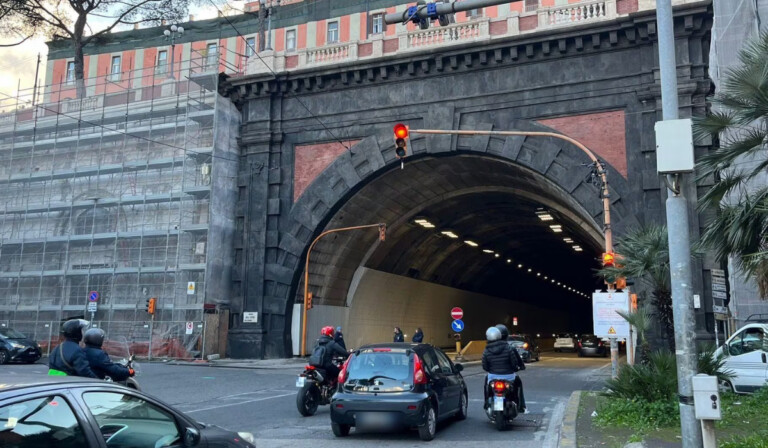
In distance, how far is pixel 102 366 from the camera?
796 centimetres

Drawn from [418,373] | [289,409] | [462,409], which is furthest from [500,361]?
[289,409]

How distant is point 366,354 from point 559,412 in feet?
16.1

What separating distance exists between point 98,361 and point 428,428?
4.71 m

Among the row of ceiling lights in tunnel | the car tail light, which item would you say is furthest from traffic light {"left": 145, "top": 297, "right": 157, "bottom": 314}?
the car tail light

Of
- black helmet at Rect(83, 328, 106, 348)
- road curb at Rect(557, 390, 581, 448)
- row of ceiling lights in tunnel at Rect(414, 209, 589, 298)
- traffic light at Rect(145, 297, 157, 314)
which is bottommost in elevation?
road curb at Rect(557, 390, 581, 448)

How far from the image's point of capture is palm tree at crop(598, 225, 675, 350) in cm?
1388

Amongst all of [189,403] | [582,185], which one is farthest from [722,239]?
[582,185]

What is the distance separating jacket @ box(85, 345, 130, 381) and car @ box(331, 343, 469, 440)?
335 cm

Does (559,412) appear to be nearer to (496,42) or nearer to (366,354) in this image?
(366,354)

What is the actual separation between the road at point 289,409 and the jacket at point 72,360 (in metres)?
1.24

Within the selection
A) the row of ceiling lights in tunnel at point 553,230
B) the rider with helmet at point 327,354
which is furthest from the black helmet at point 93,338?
the row of ceiling lights in tunnel at point 553,230

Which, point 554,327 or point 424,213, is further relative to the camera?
point 554,327

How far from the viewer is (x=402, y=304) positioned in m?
40.3

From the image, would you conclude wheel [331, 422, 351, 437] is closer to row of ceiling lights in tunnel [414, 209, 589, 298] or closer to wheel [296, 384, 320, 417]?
wheel [296, 384, 320, 417]
